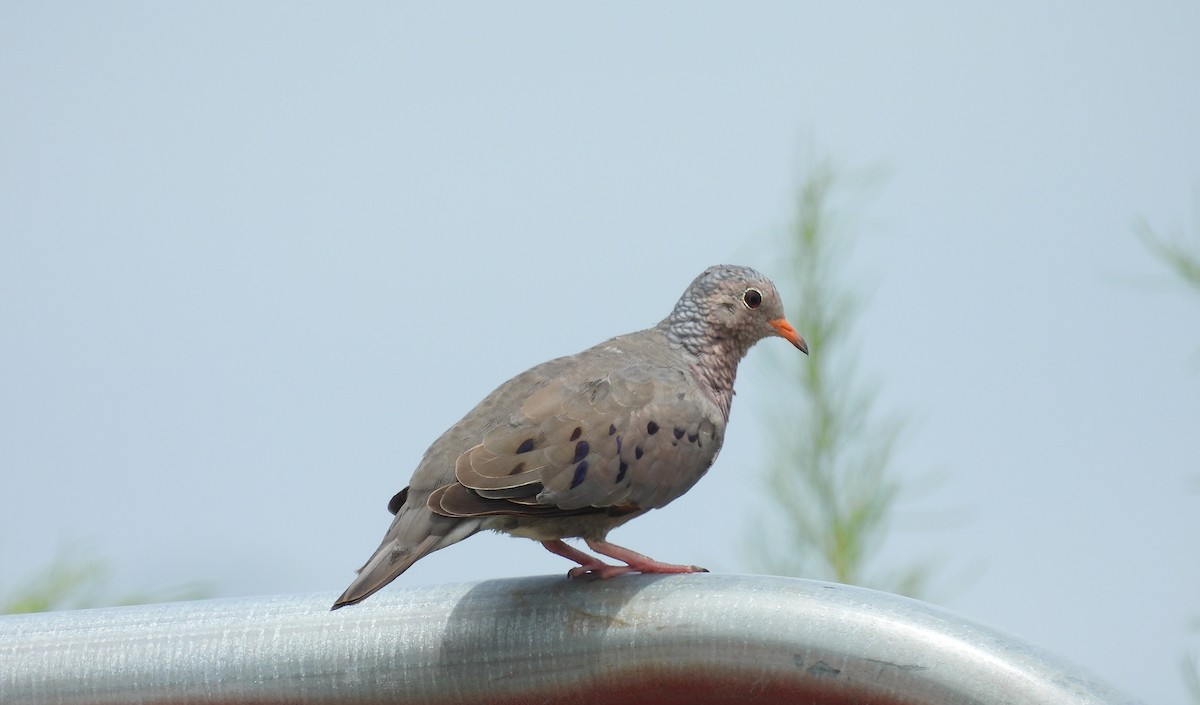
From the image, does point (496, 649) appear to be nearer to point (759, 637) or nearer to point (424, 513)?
point (759, 637)

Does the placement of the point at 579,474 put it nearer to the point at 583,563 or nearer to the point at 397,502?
the point at 583,563

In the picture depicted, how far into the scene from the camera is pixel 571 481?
7.18 feet

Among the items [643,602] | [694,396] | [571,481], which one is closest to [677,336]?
[694,396]

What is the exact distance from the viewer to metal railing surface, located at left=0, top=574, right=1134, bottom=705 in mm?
1484

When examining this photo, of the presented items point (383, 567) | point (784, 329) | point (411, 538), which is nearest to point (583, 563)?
point (411, 538)

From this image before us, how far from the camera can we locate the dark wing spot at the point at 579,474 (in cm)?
219

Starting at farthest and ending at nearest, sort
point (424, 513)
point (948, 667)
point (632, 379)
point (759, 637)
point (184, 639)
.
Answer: point (632, 379) → point (424, 513) → point (184, 639) → point (759, 637) → point (948, 667)

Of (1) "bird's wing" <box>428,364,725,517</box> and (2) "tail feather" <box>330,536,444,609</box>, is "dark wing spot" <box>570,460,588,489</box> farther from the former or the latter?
(2) "tail feather" <box>330,536,444,609</box>

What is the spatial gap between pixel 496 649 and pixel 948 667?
1.77 ft

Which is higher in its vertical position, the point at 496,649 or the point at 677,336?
the point at 677,336

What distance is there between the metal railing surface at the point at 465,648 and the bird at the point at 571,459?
0.25 m

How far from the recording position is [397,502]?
230cm

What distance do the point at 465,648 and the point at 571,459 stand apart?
0.63 meters

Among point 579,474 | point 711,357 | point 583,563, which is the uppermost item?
point 711,357
